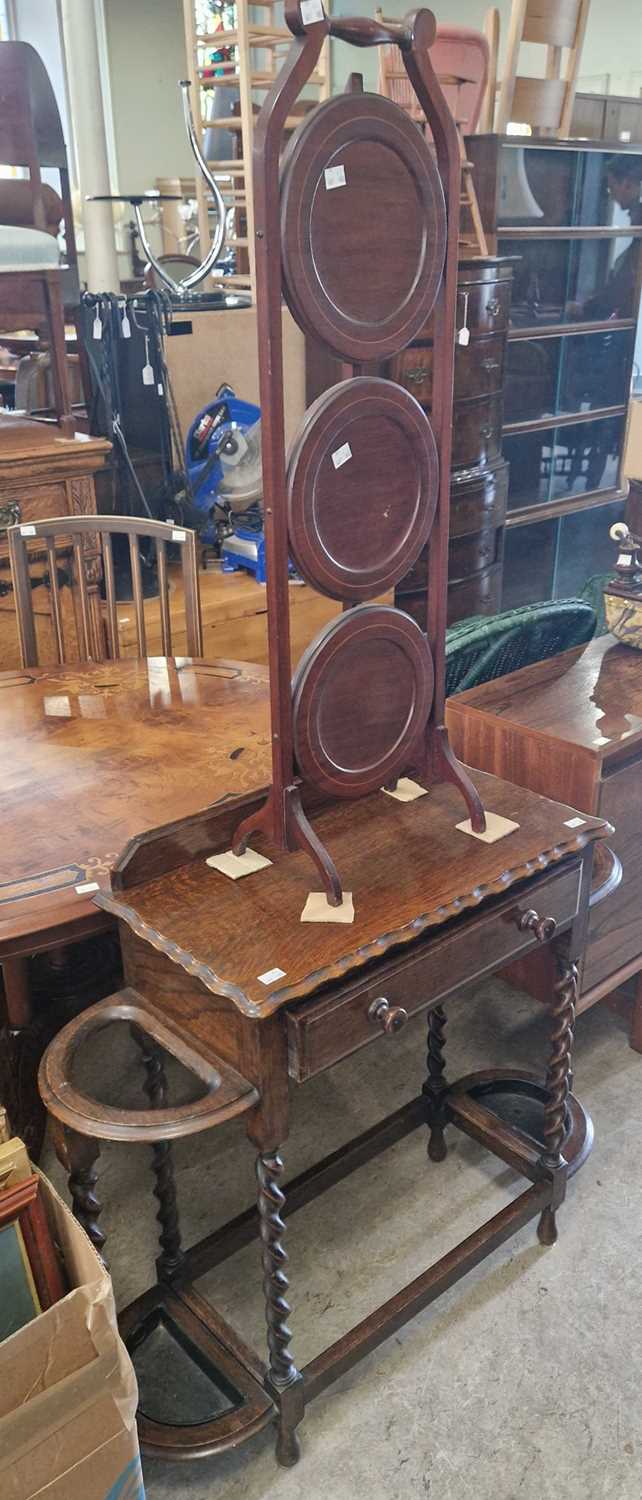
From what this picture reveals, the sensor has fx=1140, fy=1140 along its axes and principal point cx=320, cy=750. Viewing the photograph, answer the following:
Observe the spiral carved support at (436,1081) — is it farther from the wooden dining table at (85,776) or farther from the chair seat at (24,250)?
the chair seat at (24,250)

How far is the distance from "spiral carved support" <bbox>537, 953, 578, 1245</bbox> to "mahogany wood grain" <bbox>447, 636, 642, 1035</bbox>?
314 mm

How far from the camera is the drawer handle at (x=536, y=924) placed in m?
1.54

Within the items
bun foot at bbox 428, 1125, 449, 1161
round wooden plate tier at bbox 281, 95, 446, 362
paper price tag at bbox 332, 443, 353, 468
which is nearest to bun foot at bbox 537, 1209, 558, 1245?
bun foot at bbox 428, 1125, 449, 1161

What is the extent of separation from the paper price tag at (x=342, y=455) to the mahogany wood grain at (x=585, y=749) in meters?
0.77

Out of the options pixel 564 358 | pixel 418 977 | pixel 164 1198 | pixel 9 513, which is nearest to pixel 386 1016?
pixel 418 977

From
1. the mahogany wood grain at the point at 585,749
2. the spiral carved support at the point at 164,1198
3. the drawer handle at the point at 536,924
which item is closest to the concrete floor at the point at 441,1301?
the spiral carved support at the point at 164,1198

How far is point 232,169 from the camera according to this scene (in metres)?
5.48

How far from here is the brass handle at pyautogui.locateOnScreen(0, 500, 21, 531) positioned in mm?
3047

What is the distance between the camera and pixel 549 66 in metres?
4.49

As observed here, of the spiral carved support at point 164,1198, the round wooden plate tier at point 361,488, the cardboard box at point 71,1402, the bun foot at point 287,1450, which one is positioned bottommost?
the bun foot at point 287,1450

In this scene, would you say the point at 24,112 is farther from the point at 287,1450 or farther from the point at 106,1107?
the point at 287,1450

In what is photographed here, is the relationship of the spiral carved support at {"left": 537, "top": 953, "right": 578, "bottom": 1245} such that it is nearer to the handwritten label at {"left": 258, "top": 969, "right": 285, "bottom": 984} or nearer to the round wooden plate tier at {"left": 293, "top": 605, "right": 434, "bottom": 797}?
the round wooden plate tier at {"left": 293, "top": 605, "right": 434, "bottom": 797}

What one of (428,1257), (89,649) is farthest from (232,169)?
(428,1257)

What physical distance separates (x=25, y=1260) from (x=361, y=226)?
3.98ft
